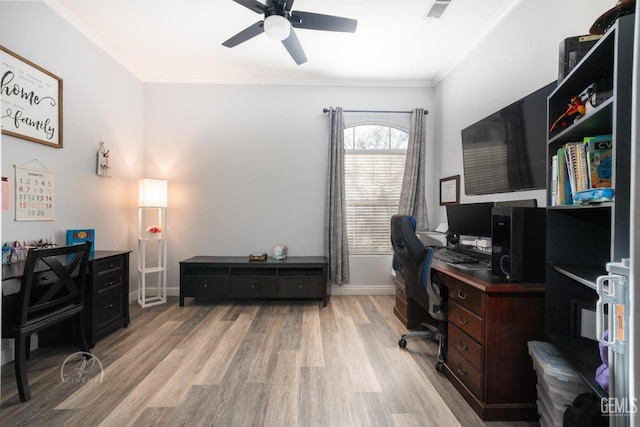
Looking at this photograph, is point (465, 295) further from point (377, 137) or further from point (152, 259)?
point (152, 259)

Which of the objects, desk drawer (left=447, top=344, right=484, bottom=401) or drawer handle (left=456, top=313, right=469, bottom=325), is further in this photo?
drawer handle (left=456, top=313, right=469, bottom=325)

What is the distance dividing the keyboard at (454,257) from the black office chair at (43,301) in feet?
9.55

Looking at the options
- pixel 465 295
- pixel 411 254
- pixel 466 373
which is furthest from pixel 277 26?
pixel 466 373

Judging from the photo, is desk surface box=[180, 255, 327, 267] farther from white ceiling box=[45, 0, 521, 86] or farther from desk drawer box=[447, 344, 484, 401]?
white ceiling box=[45, 0, 521, 86]

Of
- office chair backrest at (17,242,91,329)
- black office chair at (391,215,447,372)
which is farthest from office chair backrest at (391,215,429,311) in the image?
office chair backrest at (17,242,91,329)

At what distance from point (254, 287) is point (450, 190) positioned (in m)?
2.74

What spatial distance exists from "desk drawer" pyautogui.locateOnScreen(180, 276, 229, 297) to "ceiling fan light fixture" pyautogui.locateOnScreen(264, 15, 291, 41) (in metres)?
2.68

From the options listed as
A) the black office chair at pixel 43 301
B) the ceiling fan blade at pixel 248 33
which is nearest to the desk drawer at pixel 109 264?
the black office chair at pixel 43 301

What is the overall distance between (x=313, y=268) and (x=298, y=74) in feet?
8.50

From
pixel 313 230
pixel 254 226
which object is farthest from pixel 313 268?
pixel 254 226

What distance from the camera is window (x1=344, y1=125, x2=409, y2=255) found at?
12.8ft

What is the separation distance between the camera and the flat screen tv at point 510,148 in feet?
6.50

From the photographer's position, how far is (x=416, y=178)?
3734 mm

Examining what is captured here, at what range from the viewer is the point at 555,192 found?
136 centimetres
